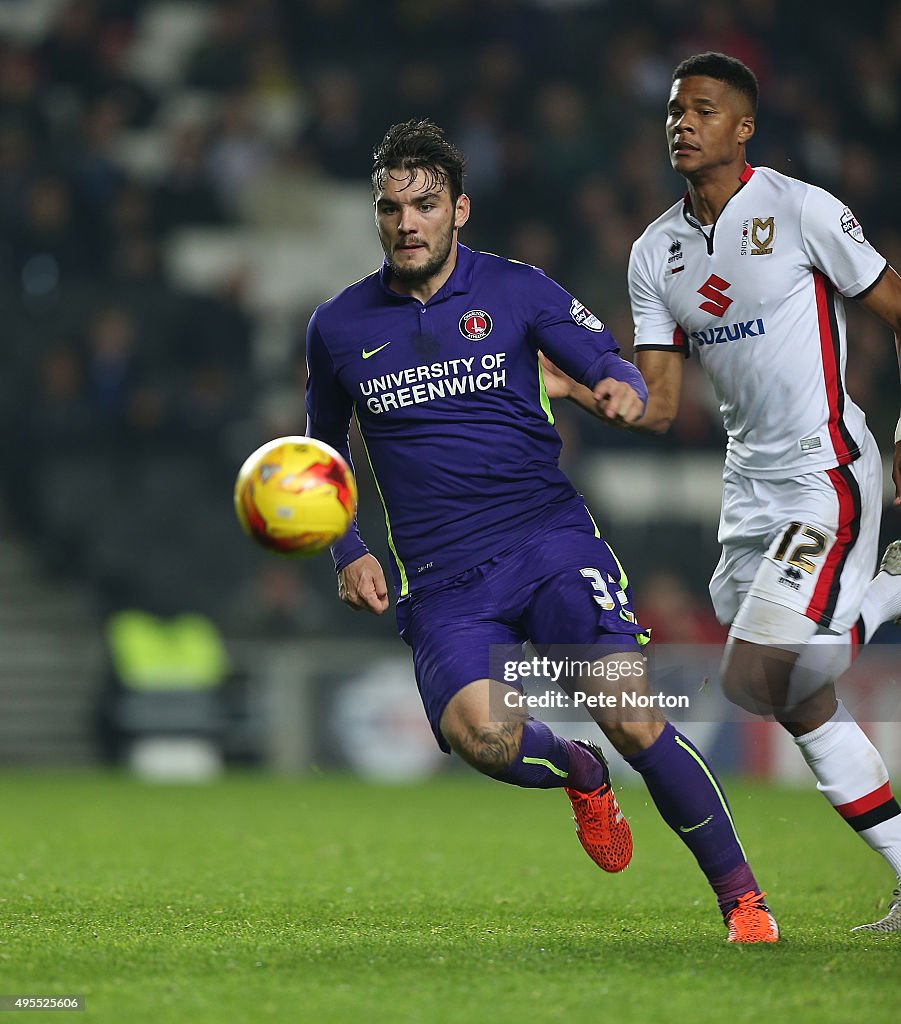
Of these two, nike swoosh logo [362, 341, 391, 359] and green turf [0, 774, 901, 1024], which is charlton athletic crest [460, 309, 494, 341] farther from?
green turf [0, 774, 901, 1024]

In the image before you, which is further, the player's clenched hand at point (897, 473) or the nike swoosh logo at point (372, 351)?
the nike swoosh logo at point (372, 351)

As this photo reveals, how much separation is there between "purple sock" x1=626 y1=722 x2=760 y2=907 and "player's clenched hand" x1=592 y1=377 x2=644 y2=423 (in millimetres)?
940

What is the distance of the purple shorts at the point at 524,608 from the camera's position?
5.05 metres

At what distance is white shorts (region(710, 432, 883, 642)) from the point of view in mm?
5180

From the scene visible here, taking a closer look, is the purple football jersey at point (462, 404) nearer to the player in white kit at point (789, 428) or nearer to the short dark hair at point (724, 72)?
the player in white kit at point (789, 428)

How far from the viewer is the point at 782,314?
5.31 metres

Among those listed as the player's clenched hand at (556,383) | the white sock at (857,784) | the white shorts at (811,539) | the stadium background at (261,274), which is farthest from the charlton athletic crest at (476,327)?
the stadium background at (261,274)

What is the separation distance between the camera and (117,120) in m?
16.9

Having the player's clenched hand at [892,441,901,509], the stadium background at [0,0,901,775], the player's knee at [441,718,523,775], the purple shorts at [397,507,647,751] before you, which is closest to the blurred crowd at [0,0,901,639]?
the stadium background at [0,0,901,775]

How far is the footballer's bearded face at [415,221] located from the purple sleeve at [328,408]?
382 mm

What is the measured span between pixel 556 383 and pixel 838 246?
3.28 ft

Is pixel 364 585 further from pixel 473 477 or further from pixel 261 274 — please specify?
pixel 261 274

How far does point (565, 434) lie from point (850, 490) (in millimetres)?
8416

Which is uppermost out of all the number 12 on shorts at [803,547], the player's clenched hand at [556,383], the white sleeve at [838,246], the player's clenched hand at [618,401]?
the white sleeve at [838,246]
